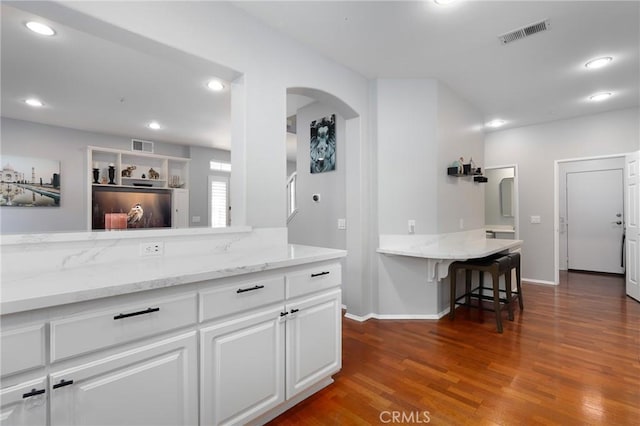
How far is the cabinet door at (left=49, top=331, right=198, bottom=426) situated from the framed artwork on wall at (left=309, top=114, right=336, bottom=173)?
284 cm

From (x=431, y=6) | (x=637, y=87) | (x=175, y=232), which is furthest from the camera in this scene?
(x=637, y=87)

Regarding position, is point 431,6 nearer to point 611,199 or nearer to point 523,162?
point 523,162

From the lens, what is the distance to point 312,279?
6.53 feet

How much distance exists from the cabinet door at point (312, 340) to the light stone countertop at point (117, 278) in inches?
12.6

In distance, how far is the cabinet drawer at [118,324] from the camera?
111 cm

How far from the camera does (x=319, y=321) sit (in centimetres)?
202

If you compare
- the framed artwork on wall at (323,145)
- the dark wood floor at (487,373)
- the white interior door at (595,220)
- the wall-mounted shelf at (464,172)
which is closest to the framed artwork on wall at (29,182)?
Answer: the framed artwork on wall at (323,145)

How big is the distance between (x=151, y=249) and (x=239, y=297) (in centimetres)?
65

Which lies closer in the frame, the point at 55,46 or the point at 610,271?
the point at 55,46

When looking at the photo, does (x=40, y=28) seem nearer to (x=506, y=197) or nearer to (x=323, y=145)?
(x=323, y=145)

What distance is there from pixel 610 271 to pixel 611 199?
133cm

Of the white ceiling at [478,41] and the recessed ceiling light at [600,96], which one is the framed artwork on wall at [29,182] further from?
the recessed ceiling light at [600,96]

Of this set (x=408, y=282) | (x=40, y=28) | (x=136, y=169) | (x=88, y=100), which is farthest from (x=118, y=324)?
(x=136, y=169)

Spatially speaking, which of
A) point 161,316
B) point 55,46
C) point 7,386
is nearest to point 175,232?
point 161,316
